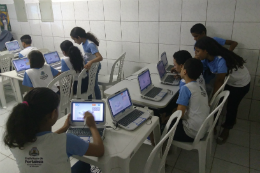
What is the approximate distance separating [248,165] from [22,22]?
5708 mm

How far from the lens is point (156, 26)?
337 cm

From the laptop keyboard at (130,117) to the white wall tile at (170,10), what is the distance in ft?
6.34

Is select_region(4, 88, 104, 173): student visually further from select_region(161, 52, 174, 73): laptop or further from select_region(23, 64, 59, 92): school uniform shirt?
select_region(161, 52, 174, 73): laptop

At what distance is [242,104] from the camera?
302 cm

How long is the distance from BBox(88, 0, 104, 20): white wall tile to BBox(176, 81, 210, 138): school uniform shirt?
8.81 ft

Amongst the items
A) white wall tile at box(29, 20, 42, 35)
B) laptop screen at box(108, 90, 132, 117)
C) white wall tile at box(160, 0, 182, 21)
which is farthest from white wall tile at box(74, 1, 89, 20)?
laptop screen at box(108, 90, 132, 117)

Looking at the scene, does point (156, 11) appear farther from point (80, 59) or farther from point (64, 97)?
point (64, 97)

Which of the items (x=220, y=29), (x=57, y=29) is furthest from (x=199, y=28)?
(x=57, y=29)

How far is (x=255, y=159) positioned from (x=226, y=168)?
394mm

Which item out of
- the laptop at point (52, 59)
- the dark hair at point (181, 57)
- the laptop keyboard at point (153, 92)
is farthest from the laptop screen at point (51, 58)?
the dark hair at point (181, 57)

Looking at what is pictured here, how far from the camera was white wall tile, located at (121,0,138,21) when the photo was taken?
3.48 meters

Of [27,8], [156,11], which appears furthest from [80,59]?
[27,8]

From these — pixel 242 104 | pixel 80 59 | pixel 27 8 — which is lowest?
pixel 242 104

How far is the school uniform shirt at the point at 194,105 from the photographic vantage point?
1802mm
